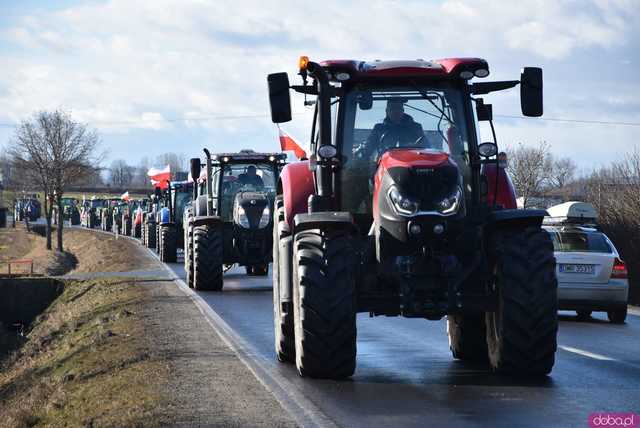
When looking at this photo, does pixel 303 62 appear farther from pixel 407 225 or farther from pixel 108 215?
pixel 108 215

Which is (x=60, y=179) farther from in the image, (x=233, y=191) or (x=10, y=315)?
(x=233, y=191)

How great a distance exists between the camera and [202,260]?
24.7 meters

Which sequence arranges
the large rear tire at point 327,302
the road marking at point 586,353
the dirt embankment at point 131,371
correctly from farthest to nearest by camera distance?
the road marking at point 586,353, the large rear tire at point 327,302, the dirt embankment at point 131,371

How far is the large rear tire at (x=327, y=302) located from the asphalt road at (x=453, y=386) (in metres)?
0.25

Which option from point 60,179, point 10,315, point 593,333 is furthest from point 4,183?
point 593,333

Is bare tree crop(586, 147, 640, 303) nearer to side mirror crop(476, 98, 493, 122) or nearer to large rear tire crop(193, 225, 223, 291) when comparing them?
large rear tire crop(193, 225, 223, 291)

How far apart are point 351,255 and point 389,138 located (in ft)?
5.10

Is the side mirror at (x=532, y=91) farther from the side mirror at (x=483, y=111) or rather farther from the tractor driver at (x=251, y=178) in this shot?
the tractor driver at (x=251, y=178)

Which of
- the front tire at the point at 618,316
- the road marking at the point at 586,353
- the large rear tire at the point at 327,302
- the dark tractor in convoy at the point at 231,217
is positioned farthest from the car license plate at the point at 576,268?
the large rear tire at the point at 327,302

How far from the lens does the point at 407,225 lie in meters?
10.4

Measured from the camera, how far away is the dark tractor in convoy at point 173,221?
38.7m

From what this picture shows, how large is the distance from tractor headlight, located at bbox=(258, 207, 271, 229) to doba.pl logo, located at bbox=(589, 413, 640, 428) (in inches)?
668

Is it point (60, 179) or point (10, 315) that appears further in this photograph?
point (60, 179)

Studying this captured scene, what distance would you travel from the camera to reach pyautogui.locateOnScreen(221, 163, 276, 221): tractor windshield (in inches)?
1043
